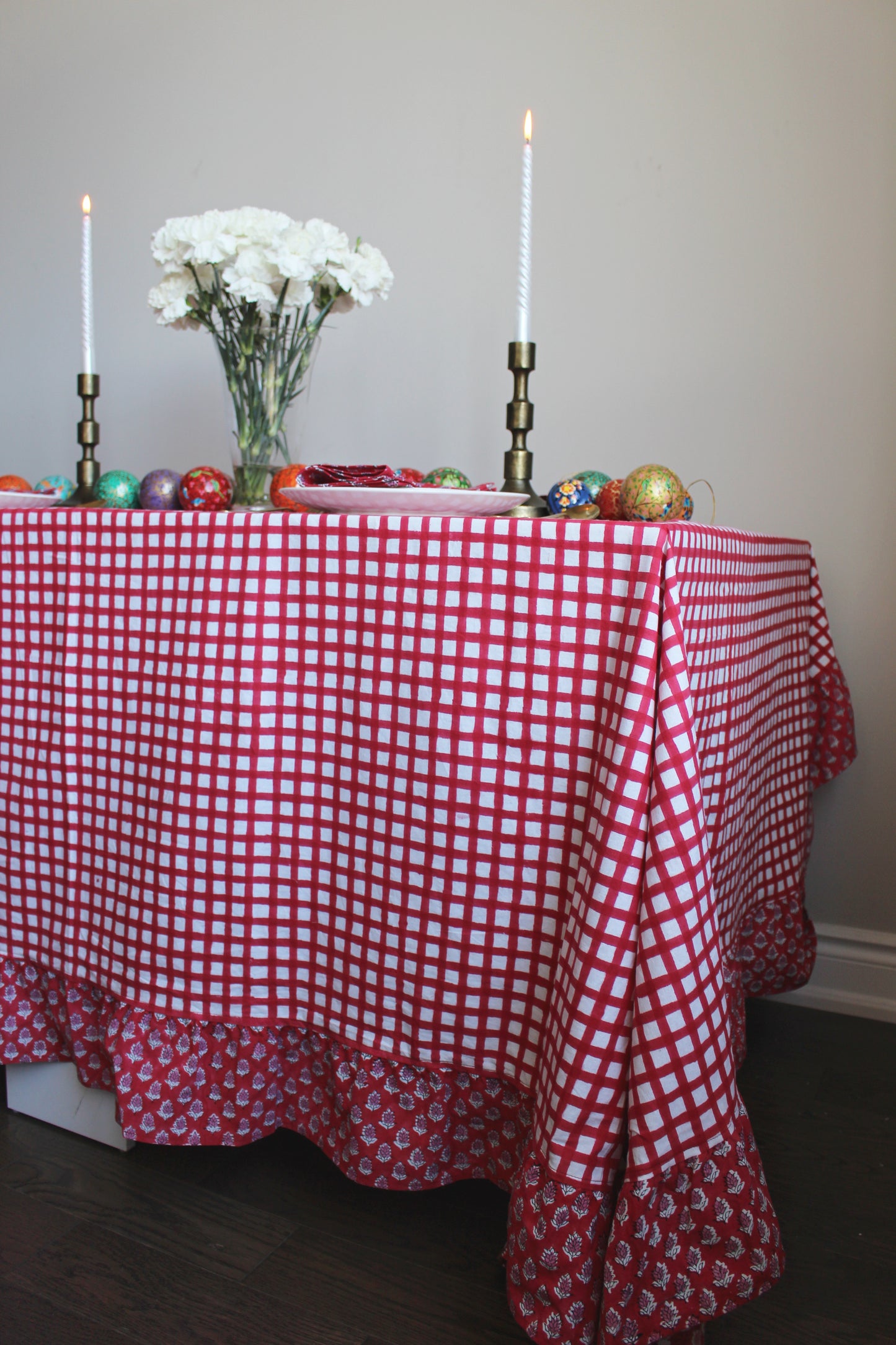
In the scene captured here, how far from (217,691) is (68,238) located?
1.79 metres

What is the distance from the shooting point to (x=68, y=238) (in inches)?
87.7

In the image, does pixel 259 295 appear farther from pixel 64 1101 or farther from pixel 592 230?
pixel 64 1101

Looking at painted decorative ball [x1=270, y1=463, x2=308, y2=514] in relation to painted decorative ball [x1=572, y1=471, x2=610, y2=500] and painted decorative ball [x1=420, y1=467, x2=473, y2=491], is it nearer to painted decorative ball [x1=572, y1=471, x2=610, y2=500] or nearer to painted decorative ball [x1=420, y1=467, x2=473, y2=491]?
painted decorative ball [x1=420, y1=467, x2=473, y2=491]

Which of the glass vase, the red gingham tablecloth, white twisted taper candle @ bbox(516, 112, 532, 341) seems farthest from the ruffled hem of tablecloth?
white twisted taper candle @ bbox(516, 112, 532, 341)

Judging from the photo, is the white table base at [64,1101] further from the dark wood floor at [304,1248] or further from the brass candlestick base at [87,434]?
the brass candlestick base at [87,434]

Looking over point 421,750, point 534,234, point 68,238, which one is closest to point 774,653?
point 421,750

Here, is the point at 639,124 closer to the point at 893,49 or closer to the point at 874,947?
the point at 893,49

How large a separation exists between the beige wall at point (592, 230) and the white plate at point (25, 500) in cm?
75

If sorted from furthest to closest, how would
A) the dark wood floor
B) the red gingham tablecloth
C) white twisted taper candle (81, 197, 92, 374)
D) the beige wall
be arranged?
the beige wall < white twisted taper candle (81, 197, 92, 374) < the dark wood floor < the red gingham tablecloth

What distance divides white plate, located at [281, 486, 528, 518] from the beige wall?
0.78m

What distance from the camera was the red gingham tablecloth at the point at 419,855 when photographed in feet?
2.41

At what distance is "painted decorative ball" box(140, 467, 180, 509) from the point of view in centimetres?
123

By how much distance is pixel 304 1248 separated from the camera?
94 cm

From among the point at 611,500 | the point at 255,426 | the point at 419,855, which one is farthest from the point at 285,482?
the point at 419,855
